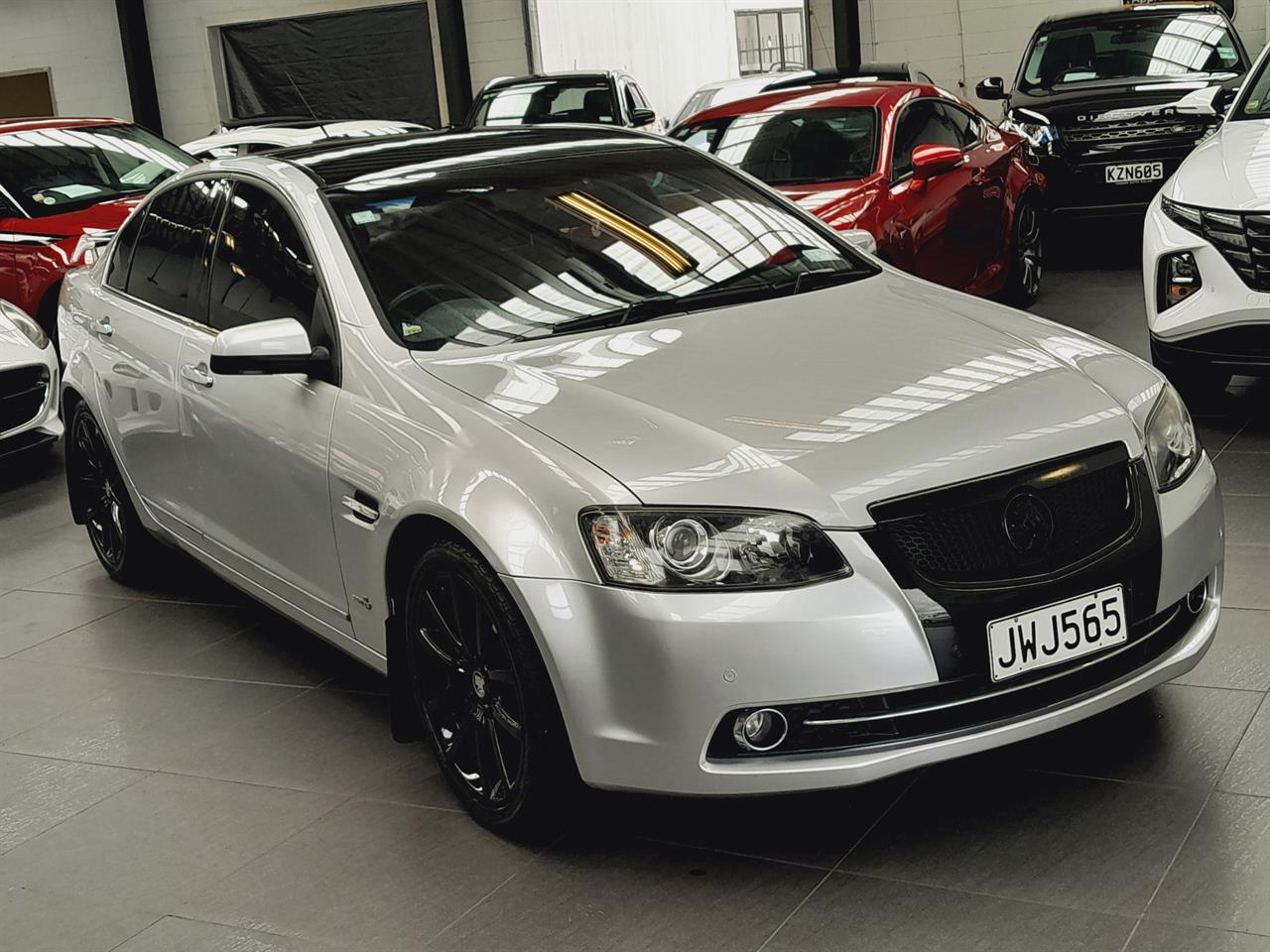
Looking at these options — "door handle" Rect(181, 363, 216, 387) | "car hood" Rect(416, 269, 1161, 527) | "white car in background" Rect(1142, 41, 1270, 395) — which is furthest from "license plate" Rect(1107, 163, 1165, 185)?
"door handle" Rect(181, 363, 216, 387)

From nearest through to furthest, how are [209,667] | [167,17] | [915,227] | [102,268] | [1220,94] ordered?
1. [209,667]
2. [102,268]
3. [915,227]
4. [1220,94]
5. [167,17]

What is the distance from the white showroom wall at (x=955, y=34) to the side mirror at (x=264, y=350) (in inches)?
525

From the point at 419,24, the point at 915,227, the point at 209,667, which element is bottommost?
the point at 209,667

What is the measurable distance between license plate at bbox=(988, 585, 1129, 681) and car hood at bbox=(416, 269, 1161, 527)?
0.27 metres

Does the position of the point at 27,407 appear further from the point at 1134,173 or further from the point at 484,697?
the point at 1134,173

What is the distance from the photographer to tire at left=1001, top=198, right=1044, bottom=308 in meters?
8.34

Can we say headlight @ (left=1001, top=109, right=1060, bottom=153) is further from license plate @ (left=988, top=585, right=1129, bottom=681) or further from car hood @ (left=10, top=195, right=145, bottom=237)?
license plate @ (left=988, top=585, right=1129, bottom=681)

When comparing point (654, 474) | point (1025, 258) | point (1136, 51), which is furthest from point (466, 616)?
point (1136, 51)

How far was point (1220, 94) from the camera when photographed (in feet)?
26.8

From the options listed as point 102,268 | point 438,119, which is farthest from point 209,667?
point 438,119

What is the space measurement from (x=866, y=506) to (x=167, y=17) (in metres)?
18.8

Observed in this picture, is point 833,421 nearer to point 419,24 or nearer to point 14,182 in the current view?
point 14,182

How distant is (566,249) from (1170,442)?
4.79 feet

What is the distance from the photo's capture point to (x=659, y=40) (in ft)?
74.1
